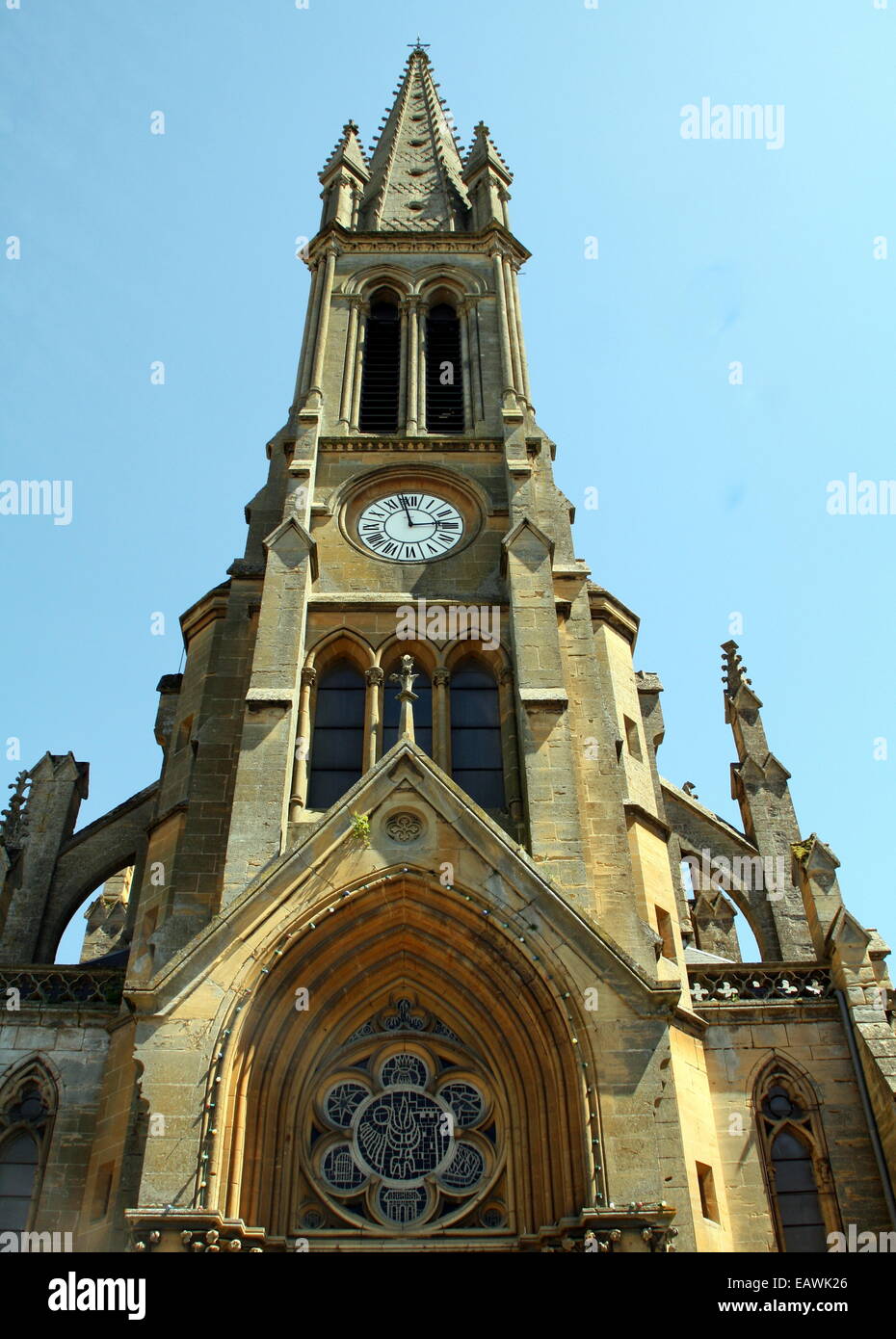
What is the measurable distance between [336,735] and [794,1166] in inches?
363

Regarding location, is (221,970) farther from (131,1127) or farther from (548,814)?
(548,814)

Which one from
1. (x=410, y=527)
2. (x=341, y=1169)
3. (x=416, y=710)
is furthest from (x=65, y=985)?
(x=410, y=527)

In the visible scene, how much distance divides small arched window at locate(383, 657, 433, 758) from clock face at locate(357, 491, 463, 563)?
2734mm

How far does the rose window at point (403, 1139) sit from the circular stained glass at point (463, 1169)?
0.04ft

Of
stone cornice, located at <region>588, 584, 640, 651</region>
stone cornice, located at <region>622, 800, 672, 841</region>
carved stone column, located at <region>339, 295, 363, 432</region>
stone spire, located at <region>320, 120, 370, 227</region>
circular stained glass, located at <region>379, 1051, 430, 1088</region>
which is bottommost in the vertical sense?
circular stained glass, located at <region>379, 1051, 430, 1088</region>

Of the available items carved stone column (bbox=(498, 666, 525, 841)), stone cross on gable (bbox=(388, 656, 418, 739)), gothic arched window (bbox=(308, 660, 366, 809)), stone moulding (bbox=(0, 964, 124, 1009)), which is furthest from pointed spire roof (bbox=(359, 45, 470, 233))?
stone moulding (bbox=(0, 964, 124, 1009))

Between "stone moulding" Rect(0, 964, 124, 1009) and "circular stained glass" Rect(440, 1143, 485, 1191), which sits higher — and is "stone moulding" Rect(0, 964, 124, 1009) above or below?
above

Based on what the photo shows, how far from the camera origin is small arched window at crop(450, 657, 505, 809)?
1950 centimetres

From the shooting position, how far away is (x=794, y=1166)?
16516 millimetres

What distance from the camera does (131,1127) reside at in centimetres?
1548

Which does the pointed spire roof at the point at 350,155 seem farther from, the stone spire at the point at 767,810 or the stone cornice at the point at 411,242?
the stone spire at the point at 767,810

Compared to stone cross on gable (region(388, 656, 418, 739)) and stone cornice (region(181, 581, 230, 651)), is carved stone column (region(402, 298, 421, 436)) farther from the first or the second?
stone cross on gable (region(388, 656, 418, 739))

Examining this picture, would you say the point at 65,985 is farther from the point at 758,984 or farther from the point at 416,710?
the point at 758,984
